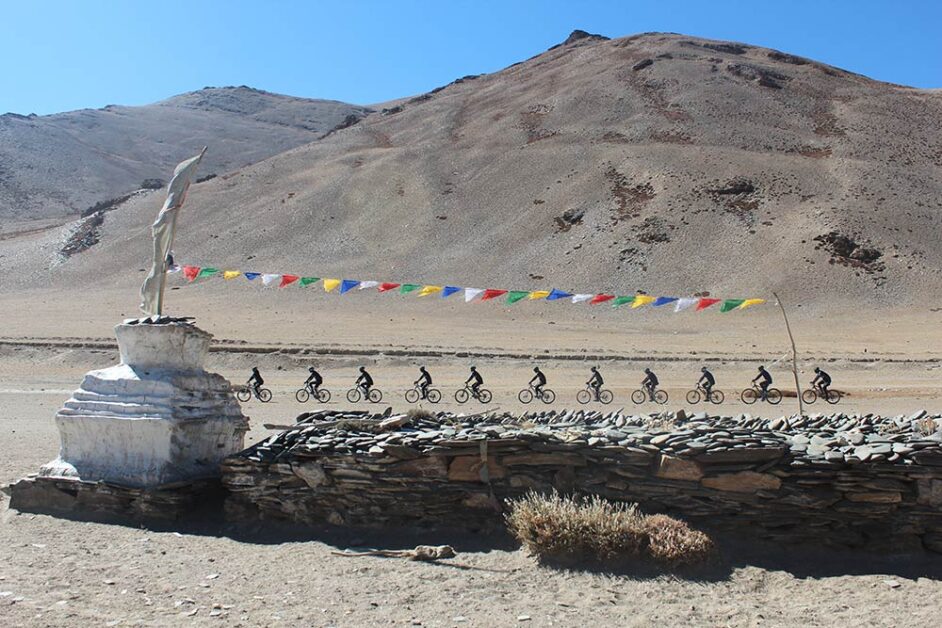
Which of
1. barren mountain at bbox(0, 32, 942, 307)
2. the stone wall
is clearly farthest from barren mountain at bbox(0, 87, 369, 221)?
the stone wall

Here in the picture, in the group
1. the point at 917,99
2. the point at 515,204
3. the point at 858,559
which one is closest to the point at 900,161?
the point at 917,99

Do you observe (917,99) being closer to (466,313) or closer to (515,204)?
(515,204)

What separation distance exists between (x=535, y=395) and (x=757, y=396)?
6.09 metres

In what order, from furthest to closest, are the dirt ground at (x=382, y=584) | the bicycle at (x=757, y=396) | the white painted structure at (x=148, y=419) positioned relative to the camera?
the bicycle at (x=757, y=396), the white painted structure at (x=148, y=419), the dirt ground at (x=382, y=584)

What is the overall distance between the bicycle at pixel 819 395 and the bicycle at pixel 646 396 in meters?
3.73

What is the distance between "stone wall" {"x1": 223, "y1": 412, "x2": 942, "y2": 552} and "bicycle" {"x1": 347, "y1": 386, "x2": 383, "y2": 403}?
1425 cm

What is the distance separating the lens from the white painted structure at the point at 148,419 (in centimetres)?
914

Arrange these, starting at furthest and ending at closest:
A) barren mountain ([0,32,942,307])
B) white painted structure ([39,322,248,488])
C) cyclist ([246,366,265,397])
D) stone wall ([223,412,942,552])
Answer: barren mountain ([0,32,942,307])
cyclist ([246,366,265,397])
white painted structure ([39,322,248,488])
stone wall ([223,412,942,552])

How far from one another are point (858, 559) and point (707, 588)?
5.04ft

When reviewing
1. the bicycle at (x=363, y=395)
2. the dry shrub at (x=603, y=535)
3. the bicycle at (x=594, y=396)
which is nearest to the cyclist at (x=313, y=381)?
the bicycle at (x=363, y=395)

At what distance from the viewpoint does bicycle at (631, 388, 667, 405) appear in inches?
933

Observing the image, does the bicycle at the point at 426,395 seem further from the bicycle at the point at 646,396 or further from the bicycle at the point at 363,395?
the bicycle at the point at 646,396

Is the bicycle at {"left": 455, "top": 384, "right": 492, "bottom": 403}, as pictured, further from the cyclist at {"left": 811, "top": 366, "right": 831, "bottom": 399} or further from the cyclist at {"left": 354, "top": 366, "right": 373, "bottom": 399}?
the cyclist at {"left": 811, "top": 366, "right": 831, "bottom": 399}

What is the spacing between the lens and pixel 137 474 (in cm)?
916
